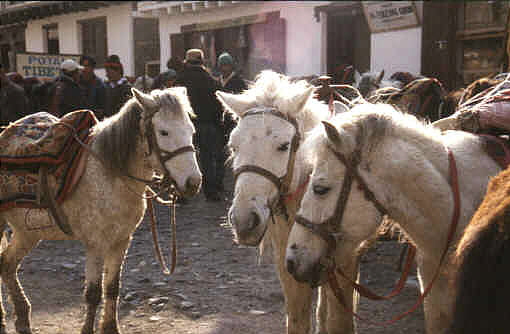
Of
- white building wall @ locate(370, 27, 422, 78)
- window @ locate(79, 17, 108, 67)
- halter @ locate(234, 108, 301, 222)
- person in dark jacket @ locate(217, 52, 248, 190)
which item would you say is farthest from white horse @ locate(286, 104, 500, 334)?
window @ locate(79, 17, 108, 67)

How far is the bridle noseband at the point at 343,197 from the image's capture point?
1.94m

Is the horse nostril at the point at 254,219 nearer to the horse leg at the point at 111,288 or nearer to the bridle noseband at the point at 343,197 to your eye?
the bridle noseband at the point at 343,197

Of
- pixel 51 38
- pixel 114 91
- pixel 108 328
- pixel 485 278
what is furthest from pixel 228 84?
pixel 51 38

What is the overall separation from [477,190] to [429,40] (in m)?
8.72

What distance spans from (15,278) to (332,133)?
9.94 ft

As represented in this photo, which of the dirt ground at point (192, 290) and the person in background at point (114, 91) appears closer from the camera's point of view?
the dirt ground at point (192, 290)

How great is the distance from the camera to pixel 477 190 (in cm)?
208

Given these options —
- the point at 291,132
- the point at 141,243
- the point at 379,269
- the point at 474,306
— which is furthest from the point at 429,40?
the point at 474,306

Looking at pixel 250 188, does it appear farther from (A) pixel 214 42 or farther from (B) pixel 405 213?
(A) pixel 214 42

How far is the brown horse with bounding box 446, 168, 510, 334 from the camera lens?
43.8 inches

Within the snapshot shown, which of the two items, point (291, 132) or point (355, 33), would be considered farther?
point (355, 33)

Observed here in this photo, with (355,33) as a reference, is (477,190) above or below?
below

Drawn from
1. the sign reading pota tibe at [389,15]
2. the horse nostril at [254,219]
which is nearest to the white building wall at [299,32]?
the sign reading pota tibe at [389,15]

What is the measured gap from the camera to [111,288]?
353 centimetres
